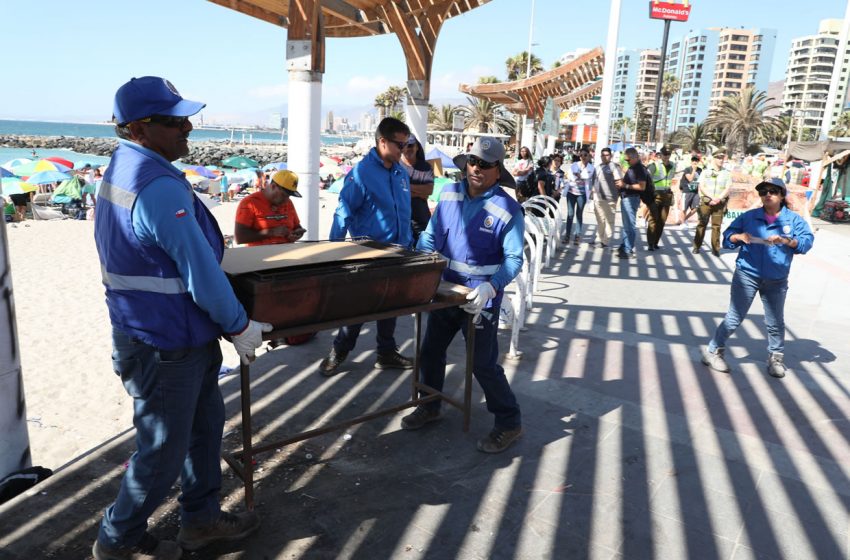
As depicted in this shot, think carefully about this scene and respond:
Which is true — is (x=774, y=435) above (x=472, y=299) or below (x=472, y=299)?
below

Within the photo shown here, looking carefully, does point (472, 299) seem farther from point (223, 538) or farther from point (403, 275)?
point (223, 538)

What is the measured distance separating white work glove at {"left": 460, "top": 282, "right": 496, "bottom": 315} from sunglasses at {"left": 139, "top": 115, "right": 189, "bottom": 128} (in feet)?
5.68

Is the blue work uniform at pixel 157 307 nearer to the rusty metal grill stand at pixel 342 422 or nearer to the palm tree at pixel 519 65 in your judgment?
the rusty metal grill stand at pixel 342 422

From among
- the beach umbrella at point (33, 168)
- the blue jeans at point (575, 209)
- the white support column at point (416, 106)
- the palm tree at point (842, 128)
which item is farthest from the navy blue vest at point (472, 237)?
the palm tree at point (842, 128)

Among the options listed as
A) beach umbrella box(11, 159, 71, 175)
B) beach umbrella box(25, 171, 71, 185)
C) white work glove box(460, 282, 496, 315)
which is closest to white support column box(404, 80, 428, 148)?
white work glove box(460, 282, 496, 315)

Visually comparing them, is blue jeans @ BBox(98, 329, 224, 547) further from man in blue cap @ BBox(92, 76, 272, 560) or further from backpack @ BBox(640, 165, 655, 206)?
backpack @ BBox(640, 165, 655, 206)

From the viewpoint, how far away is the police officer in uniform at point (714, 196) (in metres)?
10.1

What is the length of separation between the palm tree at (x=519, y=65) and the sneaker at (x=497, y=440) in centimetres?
6070

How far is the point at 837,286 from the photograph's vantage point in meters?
8.50

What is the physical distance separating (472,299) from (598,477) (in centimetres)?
125

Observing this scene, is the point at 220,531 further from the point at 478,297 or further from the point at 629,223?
the point at 629,223

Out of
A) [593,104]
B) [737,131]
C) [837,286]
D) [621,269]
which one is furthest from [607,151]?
[593,104]

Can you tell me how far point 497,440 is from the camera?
3600 mm

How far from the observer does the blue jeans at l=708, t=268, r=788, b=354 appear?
4.88 meters
